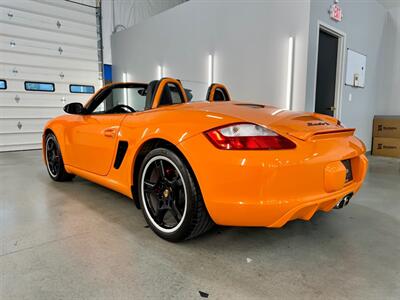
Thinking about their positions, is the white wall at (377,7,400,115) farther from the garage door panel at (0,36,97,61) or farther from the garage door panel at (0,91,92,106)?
the garage door panel at (0,91,92,106)

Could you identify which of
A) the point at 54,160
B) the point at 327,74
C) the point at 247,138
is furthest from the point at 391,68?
the point at 54,160

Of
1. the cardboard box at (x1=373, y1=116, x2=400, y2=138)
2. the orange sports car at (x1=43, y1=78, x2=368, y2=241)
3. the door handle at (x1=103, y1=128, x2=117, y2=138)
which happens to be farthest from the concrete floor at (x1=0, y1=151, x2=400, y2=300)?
the cardboard box at (x1=373, y1=116, x2=400, y2=138)

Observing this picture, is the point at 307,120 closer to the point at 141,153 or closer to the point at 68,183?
the point at 141,153

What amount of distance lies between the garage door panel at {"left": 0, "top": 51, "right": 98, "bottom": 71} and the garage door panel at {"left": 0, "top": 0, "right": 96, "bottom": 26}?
3.30 feet

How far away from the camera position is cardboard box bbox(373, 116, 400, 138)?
5584 mm

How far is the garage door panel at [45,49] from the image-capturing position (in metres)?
6.20

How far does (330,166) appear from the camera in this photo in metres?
1.44

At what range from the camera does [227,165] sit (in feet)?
4.52

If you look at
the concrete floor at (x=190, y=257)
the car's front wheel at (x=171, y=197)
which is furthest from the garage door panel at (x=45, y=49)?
the car's front wheel at (x=171, y=197)

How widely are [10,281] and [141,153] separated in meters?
0.97

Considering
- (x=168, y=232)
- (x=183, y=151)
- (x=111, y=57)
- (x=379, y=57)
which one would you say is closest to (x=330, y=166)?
(x=183, y=151)

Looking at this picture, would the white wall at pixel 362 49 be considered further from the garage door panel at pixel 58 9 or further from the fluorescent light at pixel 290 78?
the garage door panel at pixel 58 9

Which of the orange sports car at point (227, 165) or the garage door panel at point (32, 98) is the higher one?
the garage door panel at point (32, 98)

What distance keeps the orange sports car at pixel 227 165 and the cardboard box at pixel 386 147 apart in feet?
15.2
